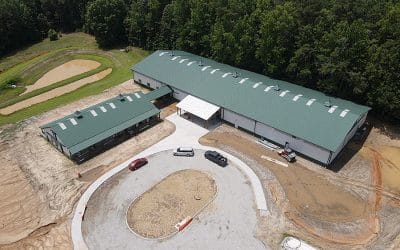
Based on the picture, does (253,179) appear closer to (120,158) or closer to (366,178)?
(366,178)

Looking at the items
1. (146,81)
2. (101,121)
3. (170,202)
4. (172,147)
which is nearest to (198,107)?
(172,147)

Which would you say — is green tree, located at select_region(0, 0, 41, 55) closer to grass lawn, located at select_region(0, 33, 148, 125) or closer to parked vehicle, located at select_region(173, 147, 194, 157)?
grass lawn, located at select_region(0, 33, 148, 125)

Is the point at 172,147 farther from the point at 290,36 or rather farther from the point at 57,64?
the point at 57,64

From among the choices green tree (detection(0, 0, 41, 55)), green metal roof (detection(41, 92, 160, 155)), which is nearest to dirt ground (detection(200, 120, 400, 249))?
green metal roof (detection(41, 92, 160, 155))

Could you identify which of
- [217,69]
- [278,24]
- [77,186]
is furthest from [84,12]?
[77,186]

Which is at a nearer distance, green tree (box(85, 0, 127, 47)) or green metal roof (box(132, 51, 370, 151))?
green metal roof (box(132, 51, 370, 151))

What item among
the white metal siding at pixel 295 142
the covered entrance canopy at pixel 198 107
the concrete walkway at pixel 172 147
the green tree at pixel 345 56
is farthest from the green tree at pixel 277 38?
the concrete walkway at pixel 172 147
